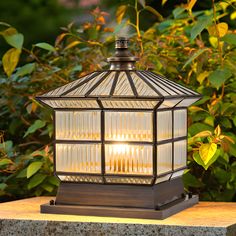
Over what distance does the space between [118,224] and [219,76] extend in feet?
2.40

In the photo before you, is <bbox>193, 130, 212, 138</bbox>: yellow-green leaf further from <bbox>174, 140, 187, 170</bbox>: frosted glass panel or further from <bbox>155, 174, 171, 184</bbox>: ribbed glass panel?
<bbox>155, 174, 171, 184</bbox>: ribbed glass panel

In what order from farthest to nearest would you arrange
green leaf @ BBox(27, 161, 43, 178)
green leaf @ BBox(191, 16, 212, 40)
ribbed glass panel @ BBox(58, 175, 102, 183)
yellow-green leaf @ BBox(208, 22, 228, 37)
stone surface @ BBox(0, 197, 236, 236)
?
1. yellow-green leaf @ BBox(208, 22, 228, 37)
2. green leaf @ BBox(27, 161, 43, 178)
3. green leaf @ BBox(191, 16, 212, 40)
4. ribbed glass panel @ BBox(58, 175, 102, 183)
5. stone surface @ BBox(0, 197, 236, 236)

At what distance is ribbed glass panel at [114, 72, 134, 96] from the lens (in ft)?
8.34

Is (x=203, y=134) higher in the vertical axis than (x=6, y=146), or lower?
higher

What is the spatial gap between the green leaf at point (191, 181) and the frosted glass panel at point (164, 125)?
381mm

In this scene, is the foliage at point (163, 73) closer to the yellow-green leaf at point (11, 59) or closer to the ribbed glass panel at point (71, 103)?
the yellow-green leaf at point (11, 59)

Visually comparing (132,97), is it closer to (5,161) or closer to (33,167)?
(33,167)

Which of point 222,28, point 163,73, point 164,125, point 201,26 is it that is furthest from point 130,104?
point 163,73

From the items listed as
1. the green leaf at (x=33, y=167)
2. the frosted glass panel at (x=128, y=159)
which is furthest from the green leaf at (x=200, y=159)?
the green leaf at (x=33, y=167)

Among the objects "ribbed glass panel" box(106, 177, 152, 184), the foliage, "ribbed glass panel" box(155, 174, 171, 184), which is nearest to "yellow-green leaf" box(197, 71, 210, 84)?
the foliage

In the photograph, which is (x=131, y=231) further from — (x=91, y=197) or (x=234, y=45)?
(x=234, y=45)

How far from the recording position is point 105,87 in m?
2.59

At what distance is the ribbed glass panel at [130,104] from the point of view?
2506 millimetres

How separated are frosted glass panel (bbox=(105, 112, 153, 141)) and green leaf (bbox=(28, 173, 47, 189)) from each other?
1.82 ft
